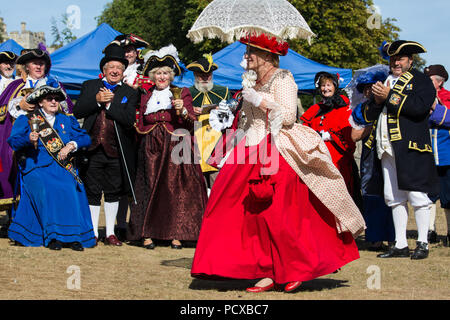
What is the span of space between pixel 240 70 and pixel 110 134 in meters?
8.63

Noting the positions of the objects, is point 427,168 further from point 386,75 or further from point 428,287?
point 428,287

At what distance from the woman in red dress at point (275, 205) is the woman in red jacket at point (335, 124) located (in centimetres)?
251

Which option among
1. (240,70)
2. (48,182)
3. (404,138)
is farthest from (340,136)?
(240,70)

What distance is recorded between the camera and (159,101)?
7984 millimetres

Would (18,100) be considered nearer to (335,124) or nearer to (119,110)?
(119,110)

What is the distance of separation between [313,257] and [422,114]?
253cm

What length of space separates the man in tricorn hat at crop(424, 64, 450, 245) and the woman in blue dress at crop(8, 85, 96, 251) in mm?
3984

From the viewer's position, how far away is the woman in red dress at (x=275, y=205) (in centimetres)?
522

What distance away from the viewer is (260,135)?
5477 mm

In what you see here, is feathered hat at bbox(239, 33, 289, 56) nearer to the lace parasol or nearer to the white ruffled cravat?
the lace parasol

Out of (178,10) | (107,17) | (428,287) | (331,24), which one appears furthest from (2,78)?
(107,17)

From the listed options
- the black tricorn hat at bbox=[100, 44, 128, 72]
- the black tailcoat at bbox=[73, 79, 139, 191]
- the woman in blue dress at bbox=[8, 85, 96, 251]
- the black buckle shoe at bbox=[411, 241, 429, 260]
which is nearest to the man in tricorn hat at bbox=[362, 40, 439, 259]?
the black buckle shoe at bbox=[411, 241, 429, 260]

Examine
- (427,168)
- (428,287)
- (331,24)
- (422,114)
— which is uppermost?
(331,24)

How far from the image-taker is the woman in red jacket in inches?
315
